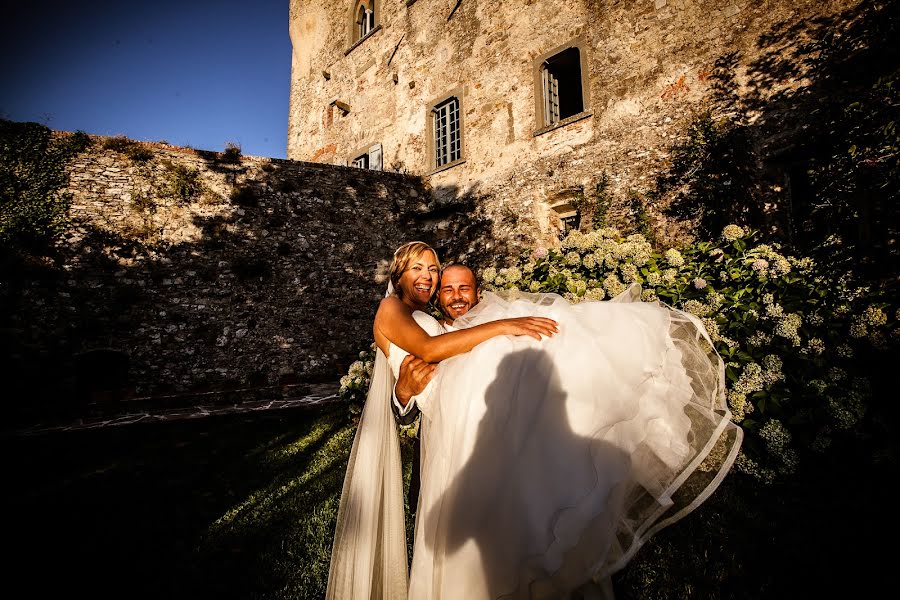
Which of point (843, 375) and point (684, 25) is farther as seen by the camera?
point (684, 25)

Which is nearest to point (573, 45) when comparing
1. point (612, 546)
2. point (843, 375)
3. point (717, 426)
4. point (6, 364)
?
point (843, 375)

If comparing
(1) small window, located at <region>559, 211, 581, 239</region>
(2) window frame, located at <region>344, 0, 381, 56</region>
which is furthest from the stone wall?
(2) window frame, located at <region>344, 0, 381, 56</region>

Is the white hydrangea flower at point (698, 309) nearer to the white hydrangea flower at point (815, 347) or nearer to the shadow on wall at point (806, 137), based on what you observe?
the white hydrangea flower at point (815, 347)

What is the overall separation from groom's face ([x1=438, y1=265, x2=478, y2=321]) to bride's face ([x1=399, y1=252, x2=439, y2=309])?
0.28ft

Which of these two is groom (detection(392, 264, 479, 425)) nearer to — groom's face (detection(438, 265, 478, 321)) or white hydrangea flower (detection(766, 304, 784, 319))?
groom's face (detection(438, 265, 478, 321))

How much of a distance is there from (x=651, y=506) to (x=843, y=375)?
71.6 inches

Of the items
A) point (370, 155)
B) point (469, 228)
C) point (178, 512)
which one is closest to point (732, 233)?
point (178, 512)

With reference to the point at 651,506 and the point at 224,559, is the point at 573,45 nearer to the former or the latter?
the point at 651,506

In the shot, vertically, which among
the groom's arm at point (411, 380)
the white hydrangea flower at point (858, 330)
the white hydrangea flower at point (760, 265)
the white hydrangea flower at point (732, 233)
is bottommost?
the groom's arm at point (411, 380)

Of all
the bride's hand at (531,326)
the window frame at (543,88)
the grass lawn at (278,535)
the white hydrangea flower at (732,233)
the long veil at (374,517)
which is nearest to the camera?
the bride's hand at (531,326)

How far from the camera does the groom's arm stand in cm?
200

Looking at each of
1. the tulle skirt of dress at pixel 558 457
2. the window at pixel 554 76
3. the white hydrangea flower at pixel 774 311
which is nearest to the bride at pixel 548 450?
the tulle skirt of dress at pixel 558 457

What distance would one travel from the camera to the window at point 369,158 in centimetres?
1330

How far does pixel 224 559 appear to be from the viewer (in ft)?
8.93
